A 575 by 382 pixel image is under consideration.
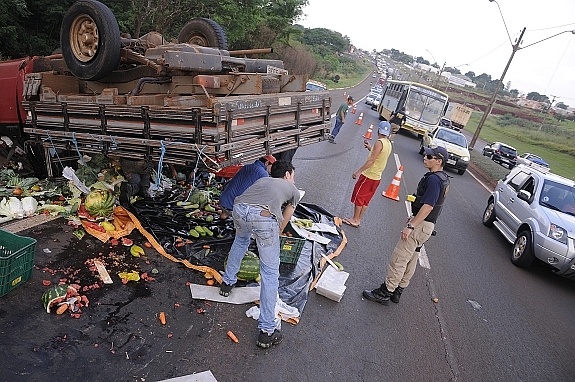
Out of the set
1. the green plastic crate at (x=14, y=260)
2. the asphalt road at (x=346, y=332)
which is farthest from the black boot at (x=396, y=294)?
the green plastic crate at (x=14, y=260)

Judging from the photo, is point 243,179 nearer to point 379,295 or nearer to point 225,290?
point 225,290

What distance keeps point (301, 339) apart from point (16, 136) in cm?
571

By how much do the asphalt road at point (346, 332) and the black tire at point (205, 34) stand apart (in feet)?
13.0

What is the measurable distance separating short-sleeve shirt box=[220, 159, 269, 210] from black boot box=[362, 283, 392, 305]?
80.3 inches

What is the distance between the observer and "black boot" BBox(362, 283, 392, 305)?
5.17 meters

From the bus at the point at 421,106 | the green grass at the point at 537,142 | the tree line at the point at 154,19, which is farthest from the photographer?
the green grass at the point at 537,142

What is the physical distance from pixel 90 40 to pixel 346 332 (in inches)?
194

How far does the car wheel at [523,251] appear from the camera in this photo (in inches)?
292

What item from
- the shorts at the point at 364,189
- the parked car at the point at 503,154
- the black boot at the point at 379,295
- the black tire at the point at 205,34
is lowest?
the parked car at the point at 503,154

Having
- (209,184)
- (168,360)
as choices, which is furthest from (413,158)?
(168,360)

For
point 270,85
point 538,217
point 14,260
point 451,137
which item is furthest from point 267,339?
point 451,137

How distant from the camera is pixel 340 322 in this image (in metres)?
4.59

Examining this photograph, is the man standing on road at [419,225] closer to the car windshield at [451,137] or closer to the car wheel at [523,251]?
the car wheel at [523,251]

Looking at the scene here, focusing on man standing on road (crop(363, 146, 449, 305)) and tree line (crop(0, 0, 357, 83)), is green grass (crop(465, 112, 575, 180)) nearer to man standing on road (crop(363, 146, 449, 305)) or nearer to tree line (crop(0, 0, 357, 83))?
tree line (crop(0, 0, 357, 83))
